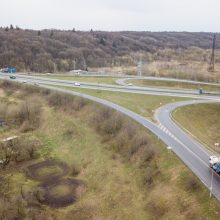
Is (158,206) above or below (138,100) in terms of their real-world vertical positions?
below

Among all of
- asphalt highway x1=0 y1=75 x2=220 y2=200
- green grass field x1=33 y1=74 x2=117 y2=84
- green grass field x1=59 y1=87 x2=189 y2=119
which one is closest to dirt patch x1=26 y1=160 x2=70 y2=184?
asphalt highway x1=0 y1=75 x2=220 y2=200

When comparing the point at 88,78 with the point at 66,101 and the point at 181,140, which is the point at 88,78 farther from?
the point at 181,140

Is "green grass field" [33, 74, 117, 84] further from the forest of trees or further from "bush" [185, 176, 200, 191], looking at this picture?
"bush" [185, 176, 200, 191]

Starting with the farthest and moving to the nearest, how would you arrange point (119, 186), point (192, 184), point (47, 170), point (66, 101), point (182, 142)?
point (66, 101) → point (47, 170) → point (182, 142) → point (119, 186) → point (192, 184)

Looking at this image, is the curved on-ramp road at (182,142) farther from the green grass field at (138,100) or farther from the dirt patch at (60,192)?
the dirt patch at (60,192)

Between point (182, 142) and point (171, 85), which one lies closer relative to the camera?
point (182, 142)

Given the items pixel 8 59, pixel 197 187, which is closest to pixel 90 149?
pixel 197 187

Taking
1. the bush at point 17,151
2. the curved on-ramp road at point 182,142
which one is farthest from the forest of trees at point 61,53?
the bush at point 17,151

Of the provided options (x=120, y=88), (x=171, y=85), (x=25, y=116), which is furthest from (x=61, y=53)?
(x=25, y=116)
